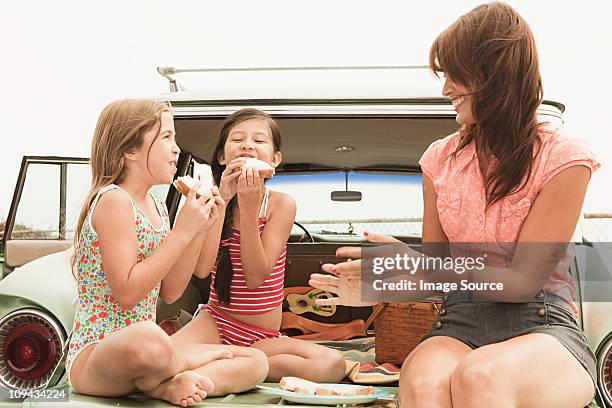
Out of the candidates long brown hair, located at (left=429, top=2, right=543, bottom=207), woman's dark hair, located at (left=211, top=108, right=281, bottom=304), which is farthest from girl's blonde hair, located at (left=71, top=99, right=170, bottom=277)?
long brown hair, located at (left=429, top=2, right=543, bottom=207)

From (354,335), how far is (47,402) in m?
1.58

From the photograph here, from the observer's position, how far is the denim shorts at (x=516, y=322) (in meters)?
1.66

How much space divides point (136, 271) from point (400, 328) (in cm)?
114

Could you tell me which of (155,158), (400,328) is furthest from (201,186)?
(400,328)

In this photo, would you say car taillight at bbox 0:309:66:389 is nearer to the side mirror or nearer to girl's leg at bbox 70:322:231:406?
girl's leg at bbox 70:322:231:406

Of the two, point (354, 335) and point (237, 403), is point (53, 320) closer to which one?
point (237, 403)

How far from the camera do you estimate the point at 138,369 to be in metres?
1.74

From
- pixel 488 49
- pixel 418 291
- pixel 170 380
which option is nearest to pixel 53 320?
pixel 170 380

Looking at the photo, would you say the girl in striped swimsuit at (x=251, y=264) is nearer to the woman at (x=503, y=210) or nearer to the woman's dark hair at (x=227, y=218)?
the woman's dark hair at (x=227, y=218)

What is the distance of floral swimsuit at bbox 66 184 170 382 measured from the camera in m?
1.86

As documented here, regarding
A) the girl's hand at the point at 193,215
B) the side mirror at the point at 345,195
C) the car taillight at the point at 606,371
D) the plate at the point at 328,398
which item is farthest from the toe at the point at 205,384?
the side mirror at the point at 345,195

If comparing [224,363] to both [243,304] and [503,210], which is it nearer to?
[243,304]

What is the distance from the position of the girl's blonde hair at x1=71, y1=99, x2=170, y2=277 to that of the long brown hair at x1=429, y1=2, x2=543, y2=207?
2.73ft

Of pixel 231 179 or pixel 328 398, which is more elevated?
pixel 231 179
